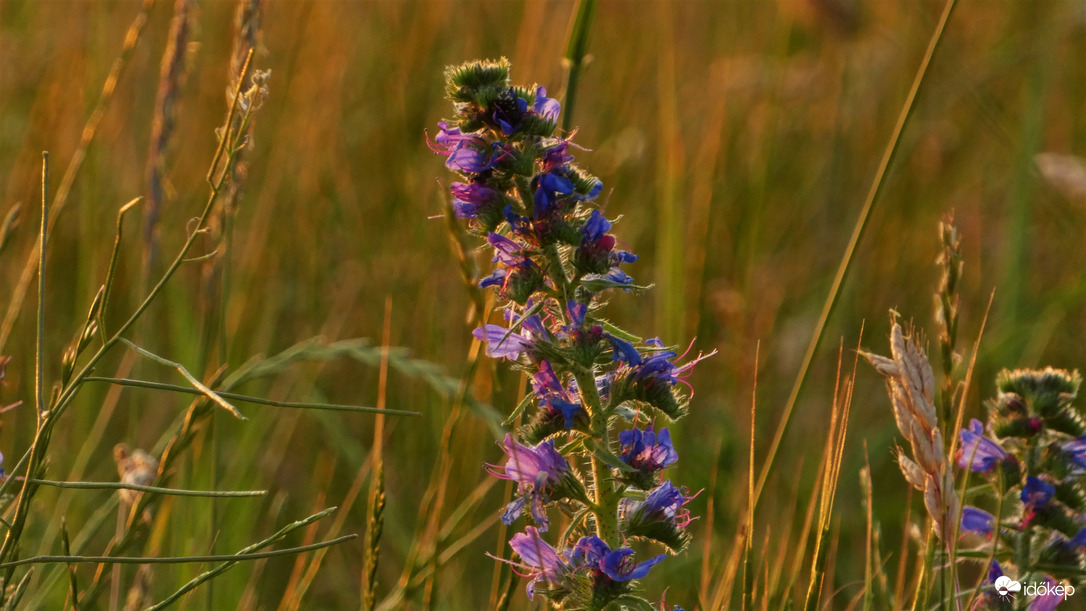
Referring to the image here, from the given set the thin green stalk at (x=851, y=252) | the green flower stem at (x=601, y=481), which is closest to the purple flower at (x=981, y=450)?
the thin green stalk at (x=851, y=252)

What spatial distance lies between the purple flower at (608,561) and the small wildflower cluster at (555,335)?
1.3 inches

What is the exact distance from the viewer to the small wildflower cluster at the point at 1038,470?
64.9 inches

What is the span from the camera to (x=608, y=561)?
134 cm

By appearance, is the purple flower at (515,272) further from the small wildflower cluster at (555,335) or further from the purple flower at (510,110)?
the purple flower at (510,110)

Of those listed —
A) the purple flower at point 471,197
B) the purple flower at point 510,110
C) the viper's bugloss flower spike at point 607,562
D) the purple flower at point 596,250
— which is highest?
the purple flower at point 510,110

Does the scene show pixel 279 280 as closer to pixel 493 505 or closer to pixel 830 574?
pixel 493 505

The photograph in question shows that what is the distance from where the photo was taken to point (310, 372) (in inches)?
126

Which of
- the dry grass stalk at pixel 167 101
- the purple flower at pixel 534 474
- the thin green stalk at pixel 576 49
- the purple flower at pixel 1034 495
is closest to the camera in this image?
the purple flower at pixel 534 474

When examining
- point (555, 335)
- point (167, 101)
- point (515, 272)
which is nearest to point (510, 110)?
point (515, 272)

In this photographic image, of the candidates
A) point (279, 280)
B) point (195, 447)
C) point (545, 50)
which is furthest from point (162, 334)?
point (545, 50)

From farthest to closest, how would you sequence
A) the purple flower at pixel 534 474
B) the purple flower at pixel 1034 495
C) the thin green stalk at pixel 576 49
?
the thin green stalk at pixel 576 49 → the purple flower at pixel 1034 495 → the purple flower at pixel 534 474

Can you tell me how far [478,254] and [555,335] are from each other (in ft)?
6.63

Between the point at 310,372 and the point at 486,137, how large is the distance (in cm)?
189

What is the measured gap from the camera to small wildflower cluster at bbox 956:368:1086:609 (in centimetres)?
165
